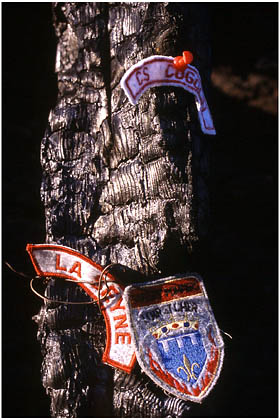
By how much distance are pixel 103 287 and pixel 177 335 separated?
0.23 metres

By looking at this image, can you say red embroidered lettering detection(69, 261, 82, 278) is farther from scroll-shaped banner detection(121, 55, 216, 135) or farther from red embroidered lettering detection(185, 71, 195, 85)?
red embroidered lettering detection(185, 71, 195, 85)

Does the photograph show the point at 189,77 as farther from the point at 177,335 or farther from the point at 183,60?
the point at 177,335

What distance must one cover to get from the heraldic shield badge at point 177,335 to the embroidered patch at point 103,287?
45 millimetres

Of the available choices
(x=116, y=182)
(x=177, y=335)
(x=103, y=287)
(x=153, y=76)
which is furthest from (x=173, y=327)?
(x=153, y=76)

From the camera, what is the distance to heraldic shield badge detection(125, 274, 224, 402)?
3.27 feet

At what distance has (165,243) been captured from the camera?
3.38 feet

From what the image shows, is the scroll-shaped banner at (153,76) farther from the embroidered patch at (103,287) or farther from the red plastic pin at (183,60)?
the embroidered patch at (103,287)

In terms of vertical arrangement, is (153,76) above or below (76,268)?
above

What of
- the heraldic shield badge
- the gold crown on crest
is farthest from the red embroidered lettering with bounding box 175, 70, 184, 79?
the gold crown on crest

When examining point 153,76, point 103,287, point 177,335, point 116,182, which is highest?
point 153,76

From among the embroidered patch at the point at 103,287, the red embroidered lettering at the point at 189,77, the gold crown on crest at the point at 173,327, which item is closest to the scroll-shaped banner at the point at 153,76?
the red embroidered lettering at the point at 189,77

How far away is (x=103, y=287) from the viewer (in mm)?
1083

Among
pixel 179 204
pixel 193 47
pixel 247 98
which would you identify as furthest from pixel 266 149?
pixel 179 204

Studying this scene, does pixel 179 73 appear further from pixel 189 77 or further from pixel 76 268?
pixel 76 268
